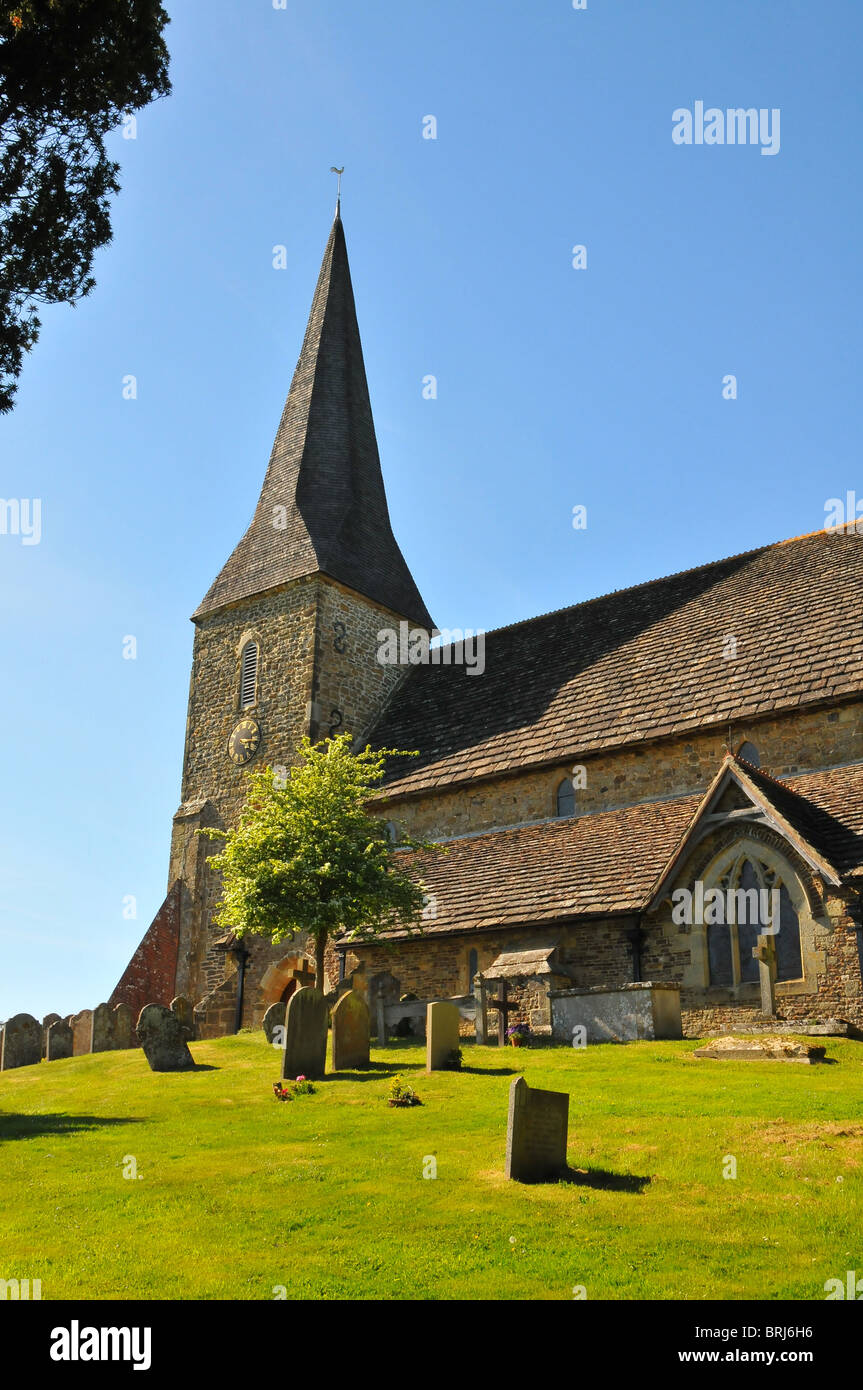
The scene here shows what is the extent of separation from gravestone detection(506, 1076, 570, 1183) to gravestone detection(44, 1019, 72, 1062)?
54.1ft

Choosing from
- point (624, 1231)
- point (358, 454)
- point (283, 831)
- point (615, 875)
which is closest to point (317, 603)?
point (358, 454)

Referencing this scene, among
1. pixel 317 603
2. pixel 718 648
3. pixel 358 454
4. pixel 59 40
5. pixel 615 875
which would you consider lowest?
pixel 615 875

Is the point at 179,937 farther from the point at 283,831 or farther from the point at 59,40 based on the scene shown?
the point at 59,40

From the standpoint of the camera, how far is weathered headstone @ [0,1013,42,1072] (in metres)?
23.7

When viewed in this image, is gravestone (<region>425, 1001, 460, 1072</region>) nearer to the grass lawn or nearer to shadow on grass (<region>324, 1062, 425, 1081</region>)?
the grass lawn

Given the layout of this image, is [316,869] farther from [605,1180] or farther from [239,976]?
[605,1180]

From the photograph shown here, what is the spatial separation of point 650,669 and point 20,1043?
15.4 metres

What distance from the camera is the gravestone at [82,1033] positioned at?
24.9m

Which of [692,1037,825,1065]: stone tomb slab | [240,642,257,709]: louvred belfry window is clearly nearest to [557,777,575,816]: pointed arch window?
[692,1037,825,1065]: stone tomb slab

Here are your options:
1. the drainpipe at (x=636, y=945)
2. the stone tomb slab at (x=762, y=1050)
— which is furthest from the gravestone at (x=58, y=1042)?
the stone tomb slab at (x=762, y=1050)

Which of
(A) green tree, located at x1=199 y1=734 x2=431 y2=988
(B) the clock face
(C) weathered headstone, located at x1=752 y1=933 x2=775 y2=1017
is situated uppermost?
(B) the clock face

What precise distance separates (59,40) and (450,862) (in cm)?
1591
